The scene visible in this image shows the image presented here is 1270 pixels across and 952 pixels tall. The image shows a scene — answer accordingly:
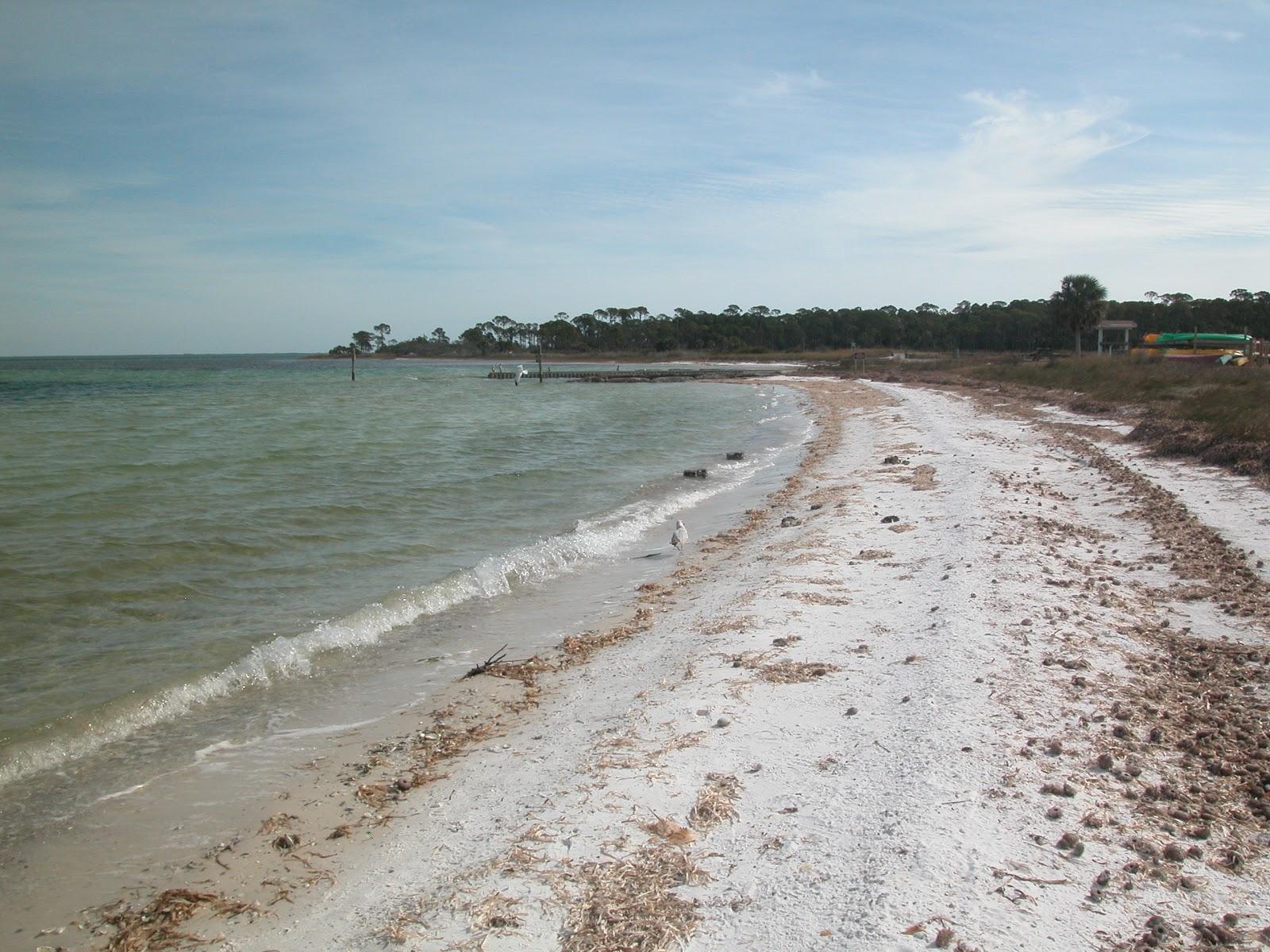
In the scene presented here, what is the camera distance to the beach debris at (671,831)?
334 centimetres

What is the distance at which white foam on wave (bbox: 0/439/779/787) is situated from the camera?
16.3ft

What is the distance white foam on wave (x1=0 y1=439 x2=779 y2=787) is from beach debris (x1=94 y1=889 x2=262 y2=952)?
1558mm

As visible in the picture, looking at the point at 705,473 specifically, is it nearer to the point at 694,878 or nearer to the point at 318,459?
the point at 318,459

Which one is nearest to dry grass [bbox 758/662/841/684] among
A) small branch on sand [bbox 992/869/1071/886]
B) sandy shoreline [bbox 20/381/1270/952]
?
sandy shoreline [bbox 20/381/1270/952]

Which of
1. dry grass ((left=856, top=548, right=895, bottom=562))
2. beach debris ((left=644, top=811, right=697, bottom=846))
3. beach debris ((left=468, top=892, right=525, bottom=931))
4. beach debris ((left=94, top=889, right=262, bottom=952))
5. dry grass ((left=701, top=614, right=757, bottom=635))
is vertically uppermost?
dry grass ((left=856, top=548, right=895, bottom=562))

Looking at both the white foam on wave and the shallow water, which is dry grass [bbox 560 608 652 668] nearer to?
the shallow water

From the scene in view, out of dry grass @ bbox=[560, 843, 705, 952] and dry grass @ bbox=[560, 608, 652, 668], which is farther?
dry grass @ bbox=[560, 608, 652, 668]

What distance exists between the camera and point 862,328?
125 meters

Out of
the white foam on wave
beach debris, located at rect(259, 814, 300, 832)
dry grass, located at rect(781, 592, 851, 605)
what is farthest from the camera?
dry grass, located at rect(781, 592, 851, 605)

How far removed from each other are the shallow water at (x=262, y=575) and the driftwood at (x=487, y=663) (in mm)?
271

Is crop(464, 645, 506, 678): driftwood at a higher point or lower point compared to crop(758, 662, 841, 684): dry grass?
lower

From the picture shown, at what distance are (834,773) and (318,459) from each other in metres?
→ 16.1

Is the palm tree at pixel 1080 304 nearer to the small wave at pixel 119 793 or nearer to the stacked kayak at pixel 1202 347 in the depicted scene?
the stacked kayak at pixel 1202 347

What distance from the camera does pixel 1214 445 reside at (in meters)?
12.4
